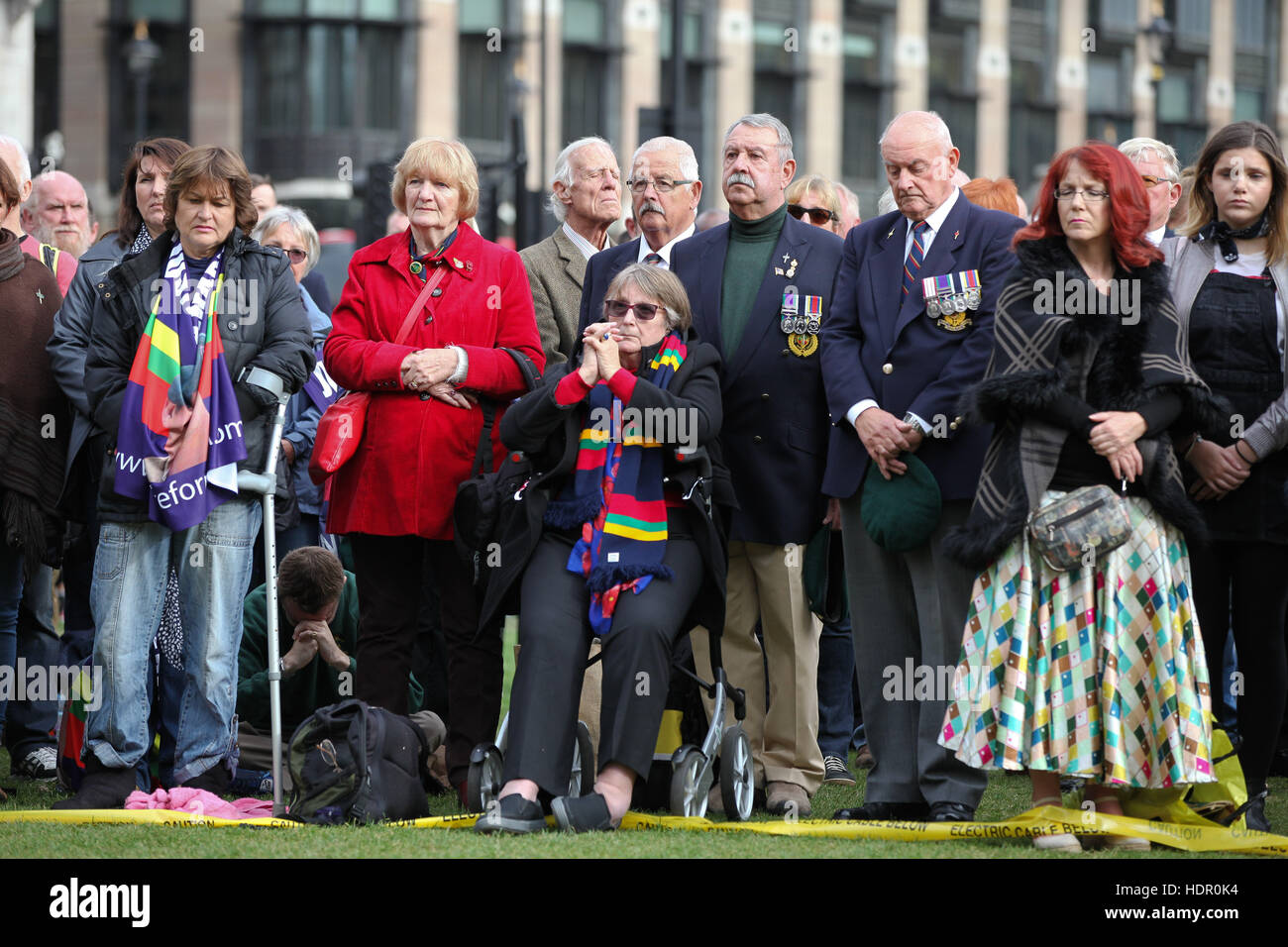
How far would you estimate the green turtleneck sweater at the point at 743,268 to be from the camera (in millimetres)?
7449

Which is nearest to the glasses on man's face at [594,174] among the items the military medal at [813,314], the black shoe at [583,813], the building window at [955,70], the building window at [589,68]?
the military medal at [813,314]

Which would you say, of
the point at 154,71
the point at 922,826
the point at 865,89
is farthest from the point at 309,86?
the point at 922,826

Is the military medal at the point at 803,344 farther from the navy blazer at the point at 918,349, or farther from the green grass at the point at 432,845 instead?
the green grass at the point at 432,845

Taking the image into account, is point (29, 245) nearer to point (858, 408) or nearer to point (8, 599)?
point (8, 599)

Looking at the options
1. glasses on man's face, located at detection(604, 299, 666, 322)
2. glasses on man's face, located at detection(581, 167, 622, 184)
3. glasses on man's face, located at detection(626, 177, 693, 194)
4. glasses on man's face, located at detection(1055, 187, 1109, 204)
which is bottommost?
glasses on man's face, located at detection(604, 299, 666, 322)

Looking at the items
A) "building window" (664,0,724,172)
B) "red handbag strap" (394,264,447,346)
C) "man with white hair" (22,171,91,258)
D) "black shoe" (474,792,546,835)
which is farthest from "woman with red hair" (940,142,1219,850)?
"building window" (664,0,724,172)

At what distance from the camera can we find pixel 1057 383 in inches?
247

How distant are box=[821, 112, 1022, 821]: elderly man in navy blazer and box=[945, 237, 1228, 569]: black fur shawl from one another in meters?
0.38

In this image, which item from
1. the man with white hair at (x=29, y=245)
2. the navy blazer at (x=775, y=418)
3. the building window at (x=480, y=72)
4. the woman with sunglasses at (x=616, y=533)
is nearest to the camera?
the woman with sunglasses at (x=616, y=533)

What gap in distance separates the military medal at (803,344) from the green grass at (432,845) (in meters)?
1.89

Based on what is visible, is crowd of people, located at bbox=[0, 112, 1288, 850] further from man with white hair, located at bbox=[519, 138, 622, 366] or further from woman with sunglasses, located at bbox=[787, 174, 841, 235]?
woman with sunglasses, located at bbox=[787, 174, 841, 235]

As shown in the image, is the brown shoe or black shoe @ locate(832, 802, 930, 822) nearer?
black shoe @ locate(832, 802, 930, 822)

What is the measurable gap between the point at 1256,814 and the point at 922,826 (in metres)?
1.30

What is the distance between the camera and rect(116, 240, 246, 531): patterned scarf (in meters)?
6.94
